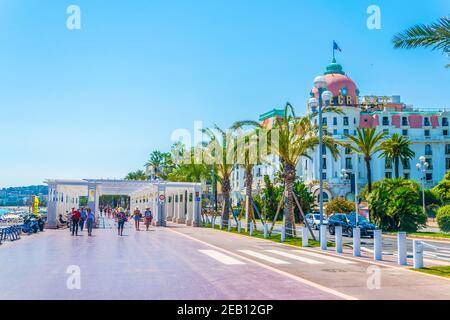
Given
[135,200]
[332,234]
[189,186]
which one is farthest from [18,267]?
[135,200]

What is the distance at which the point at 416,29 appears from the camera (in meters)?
15.5

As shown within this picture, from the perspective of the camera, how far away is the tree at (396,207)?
3656 centimetres

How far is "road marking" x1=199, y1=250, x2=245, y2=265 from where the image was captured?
50.6 ft

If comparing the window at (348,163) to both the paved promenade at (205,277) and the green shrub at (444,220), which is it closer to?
the green shrub at (444,220)

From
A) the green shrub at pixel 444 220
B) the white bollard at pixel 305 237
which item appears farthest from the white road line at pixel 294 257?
the green shrub at pixel 444 220

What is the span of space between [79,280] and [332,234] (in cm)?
2546

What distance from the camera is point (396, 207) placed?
36.7 m

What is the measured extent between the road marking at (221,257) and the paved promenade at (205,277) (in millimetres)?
19

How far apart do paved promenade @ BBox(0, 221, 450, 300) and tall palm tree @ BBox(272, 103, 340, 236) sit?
867 cm

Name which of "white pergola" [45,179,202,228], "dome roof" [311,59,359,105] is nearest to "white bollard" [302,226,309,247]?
"white pergola" [45,179,202,228]

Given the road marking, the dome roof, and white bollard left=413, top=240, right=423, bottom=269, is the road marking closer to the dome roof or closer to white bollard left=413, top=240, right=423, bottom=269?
white bollard left=413, top=240, right=423, bottom=269

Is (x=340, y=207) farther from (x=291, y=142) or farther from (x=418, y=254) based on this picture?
(x=418, y=254)
